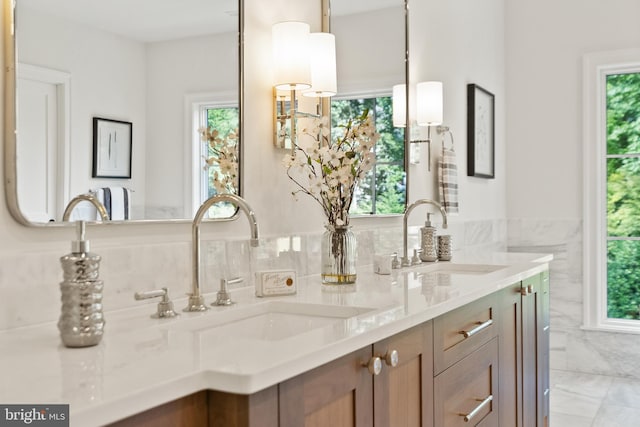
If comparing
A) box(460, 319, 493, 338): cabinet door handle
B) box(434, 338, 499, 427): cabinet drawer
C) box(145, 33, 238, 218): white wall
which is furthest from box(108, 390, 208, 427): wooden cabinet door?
box(460, 319, 493, 338): cabinet door handle

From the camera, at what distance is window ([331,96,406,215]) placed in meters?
2.61

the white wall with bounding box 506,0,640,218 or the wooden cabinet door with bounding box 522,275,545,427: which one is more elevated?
the white wall with bounding box 506,0,640,218

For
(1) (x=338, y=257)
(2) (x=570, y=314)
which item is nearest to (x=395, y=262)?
(1) (x=338, y=257)

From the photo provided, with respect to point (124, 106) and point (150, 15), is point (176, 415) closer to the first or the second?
point (124, 106)

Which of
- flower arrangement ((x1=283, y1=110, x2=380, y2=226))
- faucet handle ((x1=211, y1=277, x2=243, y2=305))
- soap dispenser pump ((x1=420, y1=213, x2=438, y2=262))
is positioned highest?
flower arrangement ((x1=283, y1=110, x2=380, y2=226))

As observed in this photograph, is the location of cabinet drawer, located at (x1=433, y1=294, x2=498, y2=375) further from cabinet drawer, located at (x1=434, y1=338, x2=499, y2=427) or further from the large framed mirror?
the large framed mirror

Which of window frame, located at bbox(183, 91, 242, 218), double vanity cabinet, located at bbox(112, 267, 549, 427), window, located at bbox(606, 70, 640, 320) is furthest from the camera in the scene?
window, located at bbox(606, 70, 640, 320)

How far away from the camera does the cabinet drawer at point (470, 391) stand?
1.77m

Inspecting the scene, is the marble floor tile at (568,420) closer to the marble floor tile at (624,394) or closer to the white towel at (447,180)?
the marble floor tile at (624,394)

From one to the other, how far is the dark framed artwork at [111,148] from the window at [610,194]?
3458 mm

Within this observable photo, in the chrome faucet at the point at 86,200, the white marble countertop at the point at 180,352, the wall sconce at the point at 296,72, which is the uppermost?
the wall sconce at the point at 296,72

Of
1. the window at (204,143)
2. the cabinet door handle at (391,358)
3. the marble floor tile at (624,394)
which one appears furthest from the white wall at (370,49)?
the marble floor tile at (624,394)

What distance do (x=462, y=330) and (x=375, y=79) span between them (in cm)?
125

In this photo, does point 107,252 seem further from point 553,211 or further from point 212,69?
point 553,211
